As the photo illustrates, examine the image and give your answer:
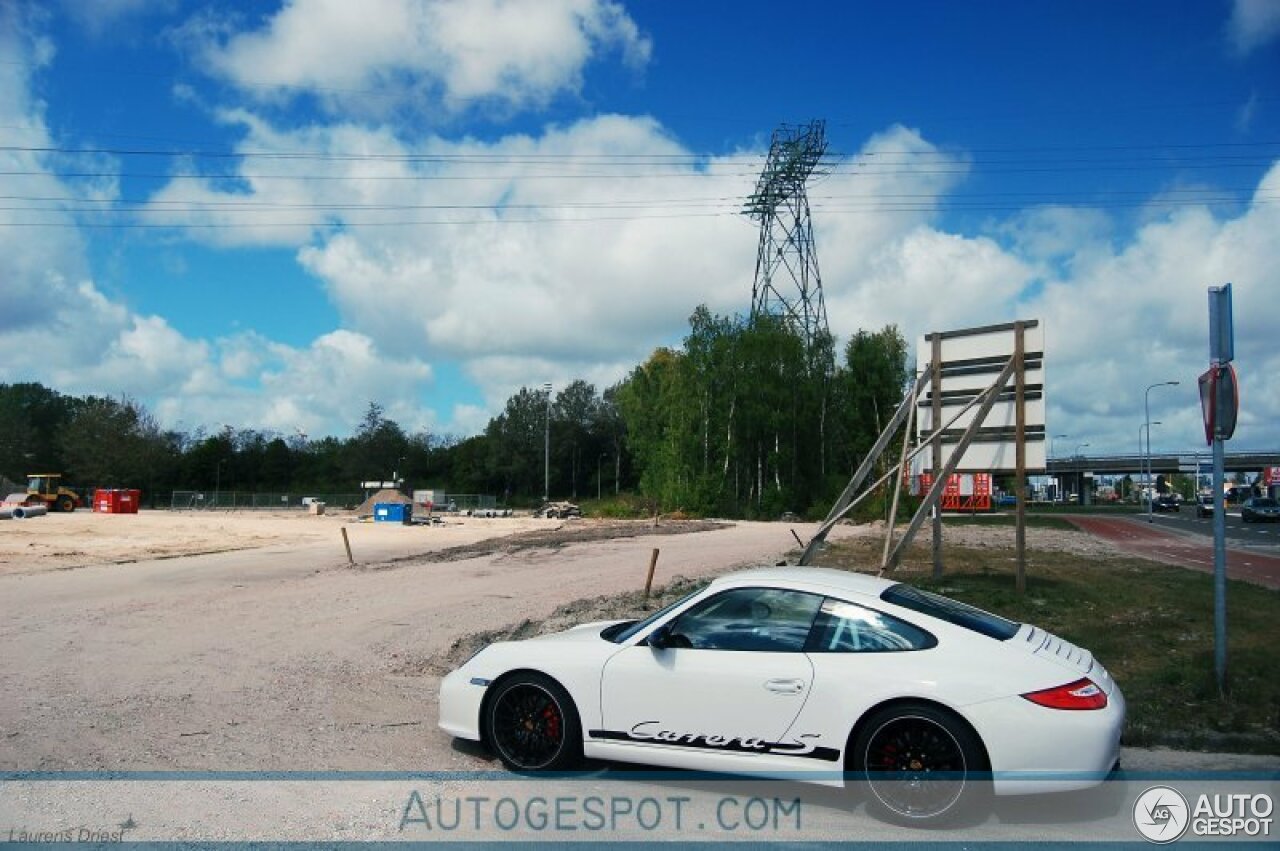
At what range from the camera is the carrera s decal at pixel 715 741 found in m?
5.48

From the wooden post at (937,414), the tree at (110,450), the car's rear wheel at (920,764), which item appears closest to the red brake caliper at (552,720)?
the car's rear wheel at (920,764)

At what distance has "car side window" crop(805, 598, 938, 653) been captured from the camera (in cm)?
557

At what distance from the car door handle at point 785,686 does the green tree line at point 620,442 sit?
58.6 meters

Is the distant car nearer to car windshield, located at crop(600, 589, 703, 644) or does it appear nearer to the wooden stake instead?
the wooden stake

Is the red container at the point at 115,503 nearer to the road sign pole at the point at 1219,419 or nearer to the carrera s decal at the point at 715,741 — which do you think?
the carrera s decal at the point at 715,741

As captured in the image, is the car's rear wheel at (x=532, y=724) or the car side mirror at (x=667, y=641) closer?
the car side mirror at (x=667, y=641)

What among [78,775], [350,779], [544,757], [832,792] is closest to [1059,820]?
[832,792]

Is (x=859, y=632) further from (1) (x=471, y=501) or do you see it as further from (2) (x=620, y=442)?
(2) (x=620, y=442)

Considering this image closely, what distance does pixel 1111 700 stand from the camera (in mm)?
5430

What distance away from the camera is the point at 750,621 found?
5988 millimetres

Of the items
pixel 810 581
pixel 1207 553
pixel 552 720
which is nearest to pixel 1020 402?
pixel 810 581

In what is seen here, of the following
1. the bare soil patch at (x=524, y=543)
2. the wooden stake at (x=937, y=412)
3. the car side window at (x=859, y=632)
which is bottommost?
the bare soil patch at (x=524, y=543)

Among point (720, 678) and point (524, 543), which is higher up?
point (720, 678)

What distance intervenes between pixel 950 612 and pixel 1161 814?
153cm
